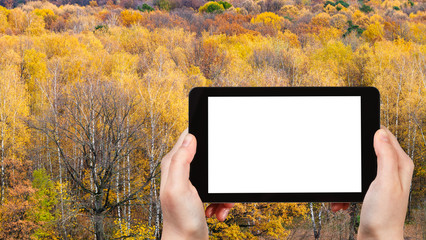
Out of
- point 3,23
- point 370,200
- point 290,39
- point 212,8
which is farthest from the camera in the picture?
point 212,8

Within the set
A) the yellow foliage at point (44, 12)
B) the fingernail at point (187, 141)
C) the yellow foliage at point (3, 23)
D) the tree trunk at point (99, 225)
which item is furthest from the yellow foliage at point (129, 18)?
the fingernail at point (187, 141)

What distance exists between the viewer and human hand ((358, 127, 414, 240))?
2.36 meters

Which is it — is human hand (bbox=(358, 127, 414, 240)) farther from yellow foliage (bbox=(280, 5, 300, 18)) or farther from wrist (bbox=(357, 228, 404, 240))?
yellow foliage (bbox=(280, 5, 300, 18))

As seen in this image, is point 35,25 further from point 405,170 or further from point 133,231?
point 405,170

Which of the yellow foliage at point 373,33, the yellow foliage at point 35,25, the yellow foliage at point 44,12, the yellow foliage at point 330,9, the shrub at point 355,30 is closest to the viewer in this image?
the yellow foliage at point 373,33

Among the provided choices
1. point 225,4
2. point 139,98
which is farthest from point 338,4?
point 139,98

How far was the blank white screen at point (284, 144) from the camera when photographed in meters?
3.10

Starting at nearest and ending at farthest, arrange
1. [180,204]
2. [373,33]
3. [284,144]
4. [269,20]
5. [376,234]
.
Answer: [376,234] < [180,204] < [284,144] < [373,33] < [269,20]

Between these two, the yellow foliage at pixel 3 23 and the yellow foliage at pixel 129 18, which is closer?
the yellow foliage at pixel 3 23

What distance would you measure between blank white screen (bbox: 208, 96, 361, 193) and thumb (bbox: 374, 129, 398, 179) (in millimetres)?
490

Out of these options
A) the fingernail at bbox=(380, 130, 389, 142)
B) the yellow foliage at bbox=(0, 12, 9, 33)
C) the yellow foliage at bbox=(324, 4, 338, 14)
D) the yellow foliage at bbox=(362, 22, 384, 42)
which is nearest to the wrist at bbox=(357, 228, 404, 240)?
the fingernail at bbox=(380, 130, 389, 142)

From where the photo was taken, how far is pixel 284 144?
319 cm

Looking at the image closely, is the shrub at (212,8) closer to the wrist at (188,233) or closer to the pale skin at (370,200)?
the pale skin at (370,200)

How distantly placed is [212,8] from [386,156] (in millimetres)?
127933
